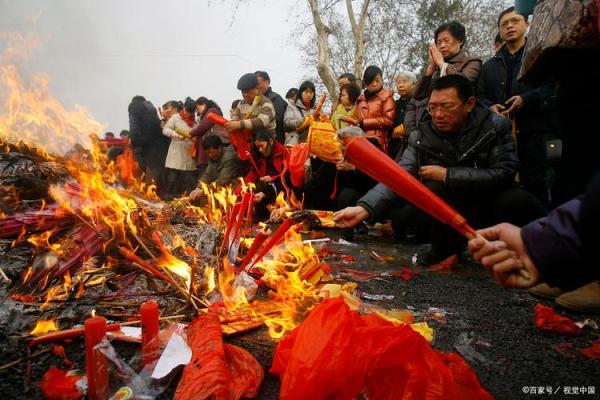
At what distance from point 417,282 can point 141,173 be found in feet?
26.4

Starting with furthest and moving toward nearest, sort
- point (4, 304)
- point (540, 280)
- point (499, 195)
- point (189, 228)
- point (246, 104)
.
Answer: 1. point (246, 104)
2. point (189, 228)
3. point (499, 195)
4. point (4, 304)
5. point (540, 280)

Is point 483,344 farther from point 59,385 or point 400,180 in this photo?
point 59,385

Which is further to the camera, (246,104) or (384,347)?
(246,104)

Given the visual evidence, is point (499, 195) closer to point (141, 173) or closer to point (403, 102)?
point (403, 102)

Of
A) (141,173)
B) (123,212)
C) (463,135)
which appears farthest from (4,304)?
(141,173)

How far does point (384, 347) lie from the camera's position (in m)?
1.64

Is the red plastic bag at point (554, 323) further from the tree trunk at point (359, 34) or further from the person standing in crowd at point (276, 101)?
the tree trunk at point (359, 34)

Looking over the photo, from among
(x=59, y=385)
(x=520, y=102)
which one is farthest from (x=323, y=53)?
(x=59, y=385)

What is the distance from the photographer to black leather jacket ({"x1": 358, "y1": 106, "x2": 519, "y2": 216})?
146 inches

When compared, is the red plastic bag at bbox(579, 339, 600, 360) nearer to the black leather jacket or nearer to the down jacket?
the black leather jacket

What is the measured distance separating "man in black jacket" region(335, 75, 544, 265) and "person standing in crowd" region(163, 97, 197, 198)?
595 centimetres

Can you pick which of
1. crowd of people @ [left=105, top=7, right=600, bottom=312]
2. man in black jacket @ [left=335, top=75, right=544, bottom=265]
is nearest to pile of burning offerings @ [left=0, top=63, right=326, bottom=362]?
crowd of people @ [left=105, top=7, right=600, bottom=312]

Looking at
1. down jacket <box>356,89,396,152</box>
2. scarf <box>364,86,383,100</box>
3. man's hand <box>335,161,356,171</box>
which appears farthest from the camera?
scarf <box>364,86,383,100</box>

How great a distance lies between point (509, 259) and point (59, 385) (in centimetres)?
212
